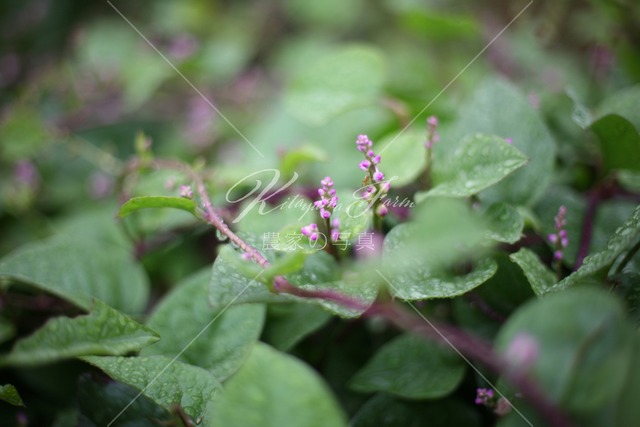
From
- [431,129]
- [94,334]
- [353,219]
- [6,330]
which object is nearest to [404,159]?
[431,129]

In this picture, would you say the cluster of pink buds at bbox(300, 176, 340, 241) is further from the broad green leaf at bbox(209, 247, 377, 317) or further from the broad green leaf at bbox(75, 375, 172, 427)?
the broad green leaf at bbox(75, 375, 172, 427)

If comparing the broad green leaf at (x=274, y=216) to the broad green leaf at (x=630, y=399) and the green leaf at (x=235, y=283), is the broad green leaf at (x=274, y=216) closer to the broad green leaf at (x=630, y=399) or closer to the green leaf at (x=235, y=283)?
the green leaf at (x=235, y=283)

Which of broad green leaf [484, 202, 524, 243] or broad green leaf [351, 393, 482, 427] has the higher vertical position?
broad green leaf [484, 202, 524, 243]

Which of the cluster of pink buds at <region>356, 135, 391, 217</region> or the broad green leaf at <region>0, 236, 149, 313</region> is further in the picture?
the broad green leaf at <region>0, 236, 149, 313</region>

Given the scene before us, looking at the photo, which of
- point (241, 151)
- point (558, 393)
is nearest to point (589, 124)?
point (558, 393)

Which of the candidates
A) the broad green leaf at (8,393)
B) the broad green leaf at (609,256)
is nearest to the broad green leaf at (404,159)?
the broad green leaf at (609,256)

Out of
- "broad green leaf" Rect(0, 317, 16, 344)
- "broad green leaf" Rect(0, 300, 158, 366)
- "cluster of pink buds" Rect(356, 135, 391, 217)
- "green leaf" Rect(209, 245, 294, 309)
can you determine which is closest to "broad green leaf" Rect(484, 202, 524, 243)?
"cluster of pink buds" Rect(356, 135, 391, 217)

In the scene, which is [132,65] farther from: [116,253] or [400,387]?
[400,387]

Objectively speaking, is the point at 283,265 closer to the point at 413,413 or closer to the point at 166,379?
the point at 166,379
